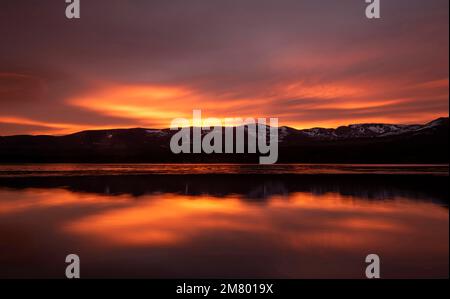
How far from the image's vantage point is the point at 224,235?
13016mm

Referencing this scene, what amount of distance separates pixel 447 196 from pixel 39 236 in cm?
2306

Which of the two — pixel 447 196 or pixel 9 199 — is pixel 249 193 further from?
pixel 9 199

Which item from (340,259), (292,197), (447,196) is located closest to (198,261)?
(340,259)

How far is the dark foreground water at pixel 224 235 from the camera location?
31.1 feet

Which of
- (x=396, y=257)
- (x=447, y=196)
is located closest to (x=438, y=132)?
(x=447, y=196)

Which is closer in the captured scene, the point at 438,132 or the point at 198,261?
the point at 198,261

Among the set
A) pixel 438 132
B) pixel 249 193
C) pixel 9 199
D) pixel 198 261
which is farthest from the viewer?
pixel 438 132

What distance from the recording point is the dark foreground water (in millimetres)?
9492

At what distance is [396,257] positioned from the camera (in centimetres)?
1056

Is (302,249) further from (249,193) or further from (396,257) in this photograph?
(249,193)

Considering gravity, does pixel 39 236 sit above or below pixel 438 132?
below

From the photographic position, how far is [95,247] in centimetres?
1127
